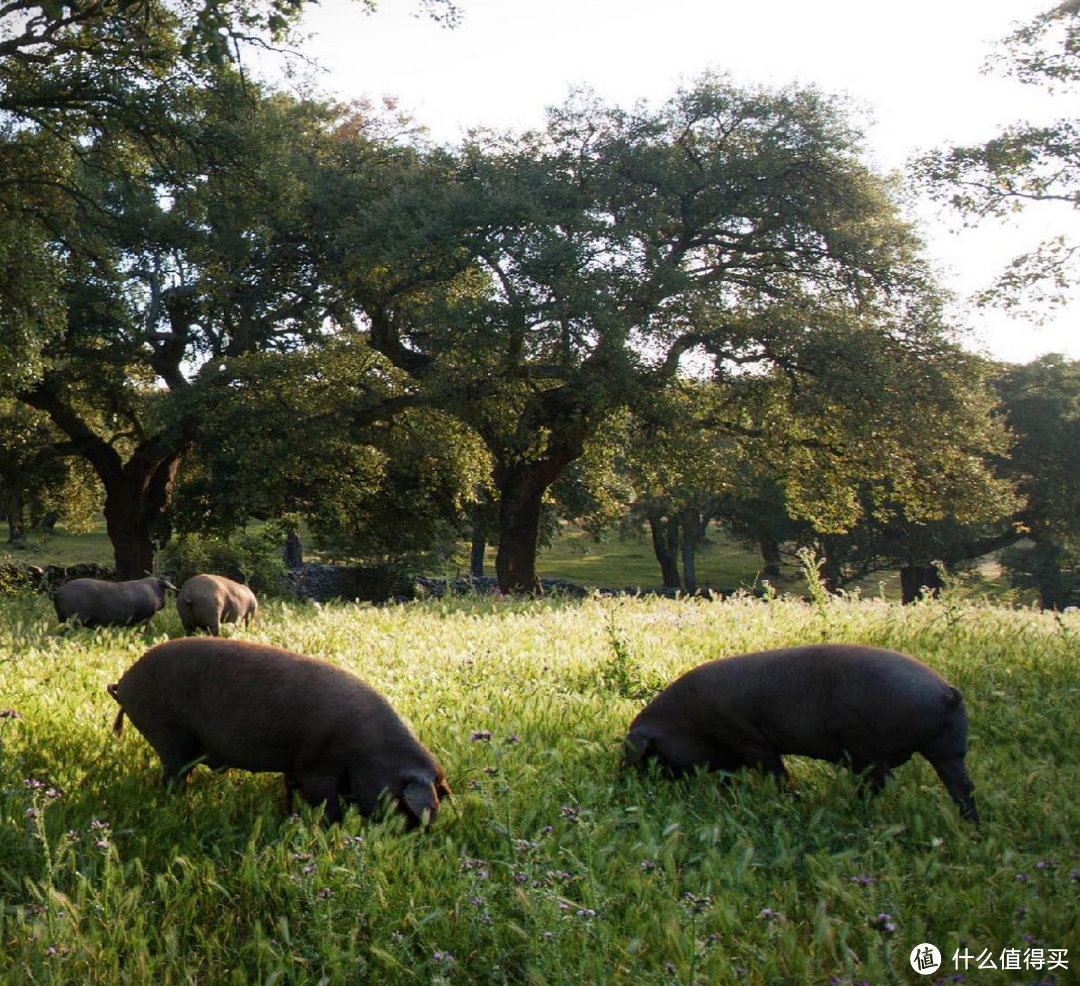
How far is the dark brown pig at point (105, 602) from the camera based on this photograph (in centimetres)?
1193

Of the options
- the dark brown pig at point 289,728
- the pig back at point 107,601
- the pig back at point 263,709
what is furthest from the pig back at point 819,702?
the pig back at point 107,601

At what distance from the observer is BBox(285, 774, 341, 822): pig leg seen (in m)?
5.14

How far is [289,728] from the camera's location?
5215mm

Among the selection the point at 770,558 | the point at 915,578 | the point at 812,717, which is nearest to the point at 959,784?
the point at 812,717

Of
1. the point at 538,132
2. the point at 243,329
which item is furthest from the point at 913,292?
the point at 243,329

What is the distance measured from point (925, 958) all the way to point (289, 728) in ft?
11.1

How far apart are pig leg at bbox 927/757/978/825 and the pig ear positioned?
3.08 meters

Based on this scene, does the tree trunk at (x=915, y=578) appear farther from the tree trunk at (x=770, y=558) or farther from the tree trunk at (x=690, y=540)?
the tree trunk at (x=690, y=540)

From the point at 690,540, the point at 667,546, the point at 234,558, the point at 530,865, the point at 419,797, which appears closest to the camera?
the point at 530,865

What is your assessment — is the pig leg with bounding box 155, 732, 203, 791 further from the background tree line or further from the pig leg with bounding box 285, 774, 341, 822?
the background tree line

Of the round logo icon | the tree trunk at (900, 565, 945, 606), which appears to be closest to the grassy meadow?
the round logo icon

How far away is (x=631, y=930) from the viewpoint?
4238 mm

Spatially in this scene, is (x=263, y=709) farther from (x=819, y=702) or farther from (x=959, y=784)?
(x=959, y=784)

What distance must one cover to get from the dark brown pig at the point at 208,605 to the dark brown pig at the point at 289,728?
5.76 meters
